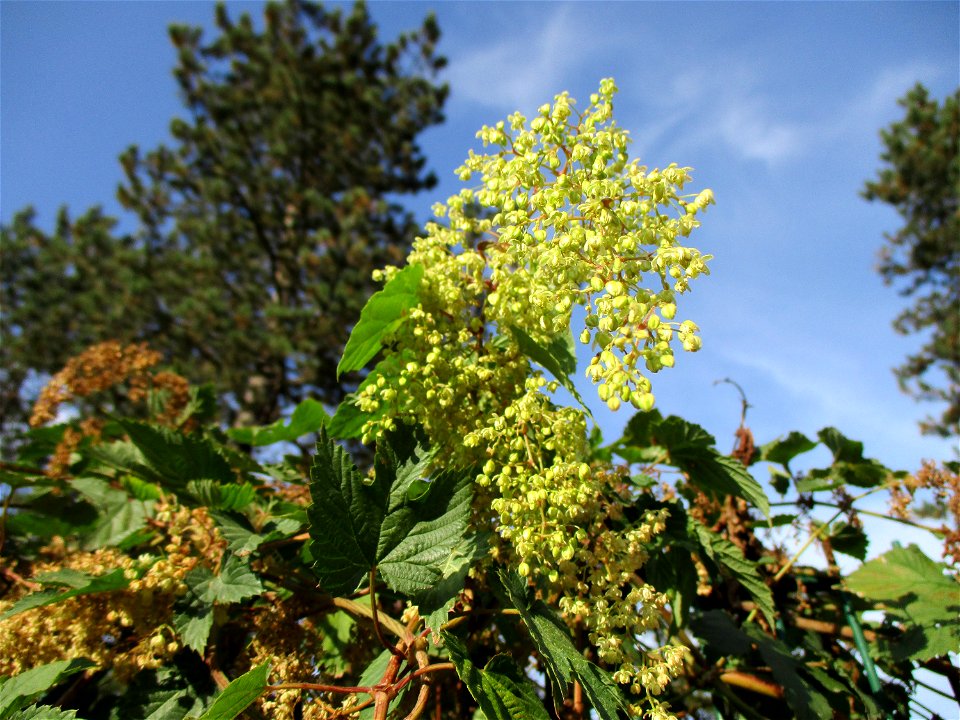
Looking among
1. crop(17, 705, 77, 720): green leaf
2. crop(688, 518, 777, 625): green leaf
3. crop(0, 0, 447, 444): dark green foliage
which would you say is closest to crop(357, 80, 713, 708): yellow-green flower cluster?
crop(688, 518, 777, 625): green leaf

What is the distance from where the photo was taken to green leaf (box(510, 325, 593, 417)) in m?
1.27

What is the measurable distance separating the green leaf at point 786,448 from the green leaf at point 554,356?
84cm

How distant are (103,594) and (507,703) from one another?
0.88 m

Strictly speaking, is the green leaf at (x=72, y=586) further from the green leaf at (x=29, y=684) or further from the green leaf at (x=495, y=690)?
the green leaf at (x=495, y=690)

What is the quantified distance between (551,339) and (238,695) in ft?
2.85

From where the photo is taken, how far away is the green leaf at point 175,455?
1487mm

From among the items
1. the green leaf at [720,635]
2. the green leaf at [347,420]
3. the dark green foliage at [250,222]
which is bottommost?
the green leaf at [720,635]

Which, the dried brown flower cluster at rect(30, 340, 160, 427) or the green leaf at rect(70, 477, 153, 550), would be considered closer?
the green leaf at rect(70, 477, 153, 550)

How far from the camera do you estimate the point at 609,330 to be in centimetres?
101

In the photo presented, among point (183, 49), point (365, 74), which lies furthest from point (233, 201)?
point (365, 74)

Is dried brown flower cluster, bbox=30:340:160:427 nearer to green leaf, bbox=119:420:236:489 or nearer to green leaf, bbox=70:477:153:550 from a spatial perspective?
green leaf, bbox=70:477:153:550

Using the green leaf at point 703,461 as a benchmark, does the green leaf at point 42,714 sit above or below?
below

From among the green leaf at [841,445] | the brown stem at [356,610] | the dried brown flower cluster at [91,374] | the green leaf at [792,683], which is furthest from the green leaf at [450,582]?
the dried brown flower cluster at [91,374]

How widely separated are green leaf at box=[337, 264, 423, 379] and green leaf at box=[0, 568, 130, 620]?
1.96ft
